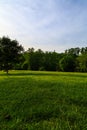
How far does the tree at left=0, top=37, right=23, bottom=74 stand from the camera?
45469mm

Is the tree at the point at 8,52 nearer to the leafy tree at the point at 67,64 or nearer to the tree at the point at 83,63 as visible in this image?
the tree at the point at 83,63

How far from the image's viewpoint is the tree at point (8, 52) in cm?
4547

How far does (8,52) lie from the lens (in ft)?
150

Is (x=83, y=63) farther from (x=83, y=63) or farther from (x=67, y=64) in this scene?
(x=67, y=64)

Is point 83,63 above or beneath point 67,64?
above

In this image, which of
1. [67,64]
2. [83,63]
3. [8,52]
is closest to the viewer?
[8,52]

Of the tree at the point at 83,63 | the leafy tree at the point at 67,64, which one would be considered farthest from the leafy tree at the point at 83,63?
the leafy tree at the point at 67,64

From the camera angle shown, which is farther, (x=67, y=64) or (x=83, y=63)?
(x=67, y=64)

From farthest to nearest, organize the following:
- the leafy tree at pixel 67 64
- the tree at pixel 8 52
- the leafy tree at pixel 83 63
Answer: the leafy tree at pixel 67 64
the leafy tree at pixel 83 63
the tree at pixel 8 52

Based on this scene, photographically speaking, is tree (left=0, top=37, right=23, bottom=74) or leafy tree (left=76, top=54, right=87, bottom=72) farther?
leafy tree (left=76, top=54, right=87, bottom=72)

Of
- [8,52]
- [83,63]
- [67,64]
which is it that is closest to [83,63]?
[83,63]

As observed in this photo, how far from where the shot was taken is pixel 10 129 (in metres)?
5.30

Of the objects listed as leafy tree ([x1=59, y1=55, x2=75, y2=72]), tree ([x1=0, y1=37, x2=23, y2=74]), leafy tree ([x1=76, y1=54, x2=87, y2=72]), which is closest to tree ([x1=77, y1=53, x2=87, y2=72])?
leafy tree ([x1=76, y1=54, x2=87, y2=72])

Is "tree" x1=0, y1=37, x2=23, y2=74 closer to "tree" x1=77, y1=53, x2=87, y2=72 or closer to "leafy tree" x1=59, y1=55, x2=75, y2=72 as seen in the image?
"tree" x1=77, y1=53, x2=87, y2=72
